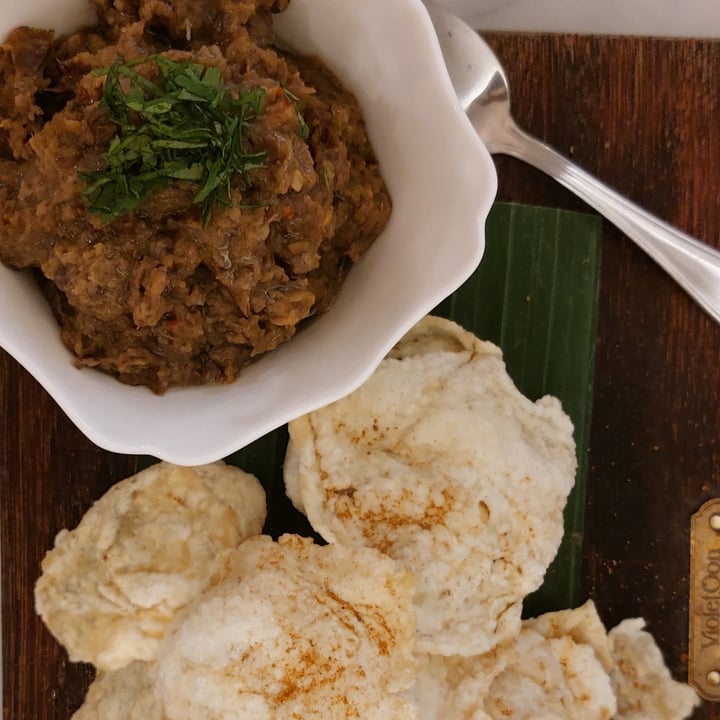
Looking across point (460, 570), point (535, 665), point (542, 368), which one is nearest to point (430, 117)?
point (542, 368)

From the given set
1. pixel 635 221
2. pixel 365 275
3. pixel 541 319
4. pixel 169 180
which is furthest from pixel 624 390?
pixel 169 180

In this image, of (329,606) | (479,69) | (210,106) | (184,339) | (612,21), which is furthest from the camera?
(612,21)

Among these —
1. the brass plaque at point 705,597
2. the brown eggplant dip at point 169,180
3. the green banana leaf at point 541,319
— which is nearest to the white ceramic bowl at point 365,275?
the brown eggplant dip at point 169,180

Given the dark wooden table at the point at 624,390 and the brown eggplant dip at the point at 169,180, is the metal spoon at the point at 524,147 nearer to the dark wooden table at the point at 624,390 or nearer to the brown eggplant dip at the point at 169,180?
the dark wooden table at the point at 624,390

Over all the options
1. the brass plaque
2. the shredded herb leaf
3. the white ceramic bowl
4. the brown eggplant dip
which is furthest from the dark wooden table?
the shredded herb leaf

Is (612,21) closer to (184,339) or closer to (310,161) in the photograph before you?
(310,161)

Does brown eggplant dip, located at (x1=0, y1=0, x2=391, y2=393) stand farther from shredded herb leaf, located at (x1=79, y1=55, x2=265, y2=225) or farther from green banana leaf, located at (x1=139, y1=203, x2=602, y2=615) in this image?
green banana leaf, located at (x1=139, y1=203, x2=602, y2=615)
